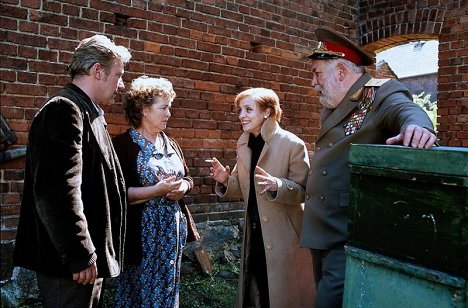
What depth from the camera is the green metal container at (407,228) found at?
147 cm

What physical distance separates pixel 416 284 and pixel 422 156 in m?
0.42

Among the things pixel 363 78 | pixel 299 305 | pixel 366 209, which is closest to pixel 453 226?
pixel 366 209

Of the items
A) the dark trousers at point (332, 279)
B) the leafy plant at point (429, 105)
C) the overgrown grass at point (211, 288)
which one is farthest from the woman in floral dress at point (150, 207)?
the leafy plant at point (429, 105)

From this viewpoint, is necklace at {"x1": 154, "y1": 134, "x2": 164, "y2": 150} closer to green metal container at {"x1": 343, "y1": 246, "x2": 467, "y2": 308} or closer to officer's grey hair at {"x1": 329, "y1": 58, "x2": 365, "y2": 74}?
officer's grey hair at {"x1": 329, "y1": 58, "x2": 365, "y2": 74}

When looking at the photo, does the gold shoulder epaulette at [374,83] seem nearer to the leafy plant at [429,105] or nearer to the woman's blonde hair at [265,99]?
the woman's blonde hair at [265,99]

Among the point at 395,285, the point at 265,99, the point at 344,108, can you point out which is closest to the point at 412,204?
the point at 395,285

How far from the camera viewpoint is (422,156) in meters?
1.57

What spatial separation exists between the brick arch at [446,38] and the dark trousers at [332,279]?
361 centimetres

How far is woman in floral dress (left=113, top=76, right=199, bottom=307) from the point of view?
2.92 metres

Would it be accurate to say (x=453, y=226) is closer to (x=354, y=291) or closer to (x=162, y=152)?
(x=354, y=291)

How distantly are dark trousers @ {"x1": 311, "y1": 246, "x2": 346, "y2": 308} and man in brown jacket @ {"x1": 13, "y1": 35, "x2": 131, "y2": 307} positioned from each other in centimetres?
109

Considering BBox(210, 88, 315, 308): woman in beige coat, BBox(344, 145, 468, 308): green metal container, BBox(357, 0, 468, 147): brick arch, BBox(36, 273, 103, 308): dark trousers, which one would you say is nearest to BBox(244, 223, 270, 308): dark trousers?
BBox(210, 88, 315, 308): woman in beige coat

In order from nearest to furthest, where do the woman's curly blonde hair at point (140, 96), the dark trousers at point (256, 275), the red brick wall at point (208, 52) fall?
the woman's curly blonde hair at point (140, 96) → the dark trousers at point (256, 275) → the red brick wall at point (208, 52)

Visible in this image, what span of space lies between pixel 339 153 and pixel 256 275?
122 centimetres
